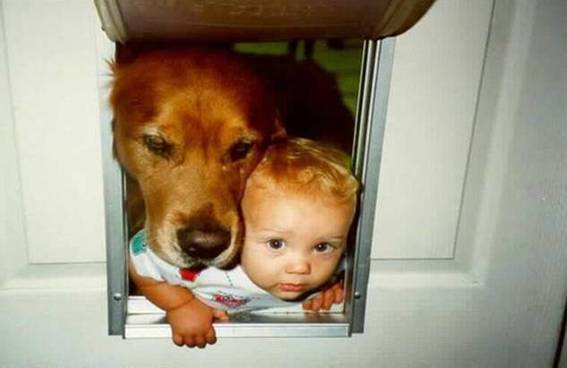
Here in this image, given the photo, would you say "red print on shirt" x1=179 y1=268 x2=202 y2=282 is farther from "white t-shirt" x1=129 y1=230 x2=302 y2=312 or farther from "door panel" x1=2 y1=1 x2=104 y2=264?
"door panel" x1=2 y1=1 x2=104 y2=264

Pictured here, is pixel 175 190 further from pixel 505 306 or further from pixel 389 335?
pixel 505 306

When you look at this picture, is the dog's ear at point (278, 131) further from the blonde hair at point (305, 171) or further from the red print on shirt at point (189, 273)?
the red print on shirt at point (189, 273)

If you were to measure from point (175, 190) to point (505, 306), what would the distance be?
516mm

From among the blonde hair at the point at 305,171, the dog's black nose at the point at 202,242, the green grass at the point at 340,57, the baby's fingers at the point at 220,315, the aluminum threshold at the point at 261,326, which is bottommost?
the aluminum threshold at the point at 261,326

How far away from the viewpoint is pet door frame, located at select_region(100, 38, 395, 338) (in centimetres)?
74

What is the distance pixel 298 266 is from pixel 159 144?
0.78 ft

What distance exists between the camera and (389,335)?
2.93 feet

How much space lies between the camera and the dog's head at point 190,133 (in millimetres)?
704

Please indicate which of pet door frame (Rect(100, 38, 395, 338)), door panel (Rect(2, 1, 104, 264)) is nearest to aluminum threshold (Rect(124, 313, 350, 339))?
pet door frame (Rect(100, 38, 395, 338))

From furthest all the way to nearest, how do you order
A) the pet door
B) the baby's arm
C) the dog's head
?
the baby's arm, the dog's head, the pet door

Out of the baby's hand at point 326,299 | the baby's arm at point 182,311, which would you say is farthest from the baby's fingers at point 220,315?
the baby's hand at point 326,299

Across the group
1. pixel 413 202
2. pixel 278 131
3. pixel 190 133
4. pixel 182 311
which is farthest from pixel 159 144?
pixel 413 202

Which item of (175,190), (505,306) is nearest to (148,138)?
(175,190)

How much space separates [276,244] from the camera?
0.78 m
